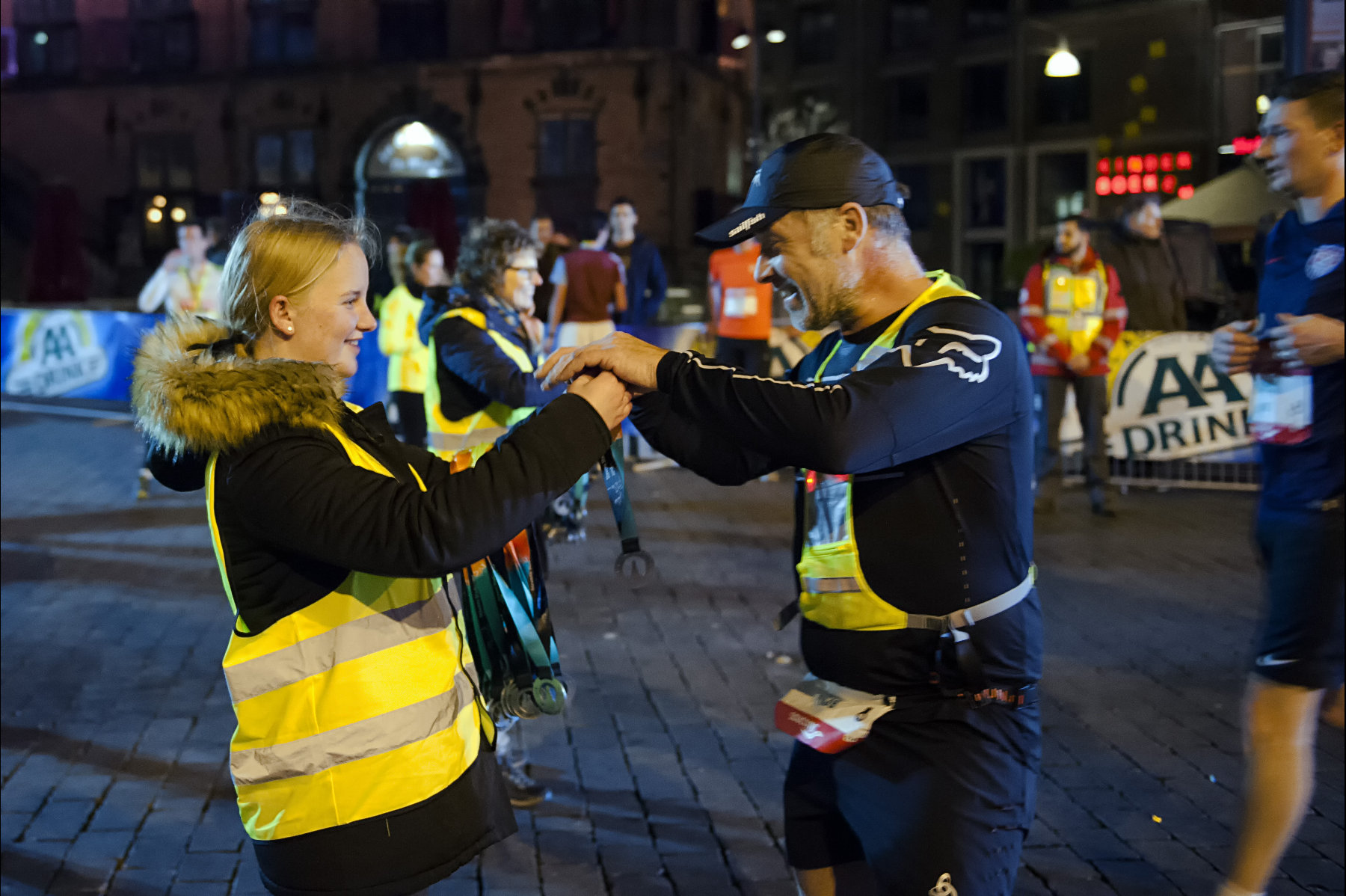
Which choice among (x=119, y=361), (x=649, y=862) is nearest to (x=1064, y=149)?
(x=119, y=361)

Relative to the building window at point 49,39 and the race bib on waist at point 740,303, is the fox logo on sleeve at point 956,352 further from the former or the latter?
the building window at point 49,39

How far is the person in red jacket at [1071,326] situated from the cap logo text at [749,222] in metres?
7.57

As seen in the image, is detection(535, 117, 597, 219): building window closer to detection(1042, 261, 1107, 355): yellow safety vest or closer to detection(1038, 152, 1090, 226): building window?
detection(1038, 152, 1090, 226): building window

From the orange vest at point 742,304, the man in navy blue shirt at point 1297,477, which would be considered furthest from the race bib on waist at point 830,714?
the orange vest at point 742,304

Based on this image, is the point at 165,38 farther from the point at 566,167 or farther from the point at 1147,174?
the point at 1147,174

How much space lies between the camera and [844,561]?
91.0 inches

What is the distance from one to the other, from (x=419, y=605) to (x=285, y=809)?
1.30ft

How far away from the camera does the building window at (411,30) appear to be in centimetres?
2753

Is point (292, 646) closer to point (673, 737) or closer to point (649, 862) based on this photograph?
point (649, 862)

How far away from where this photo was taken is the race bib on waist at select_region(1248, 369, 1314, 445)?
333 cm

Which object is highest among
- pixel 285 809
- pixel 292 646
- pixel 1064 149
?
pixel 1064 149

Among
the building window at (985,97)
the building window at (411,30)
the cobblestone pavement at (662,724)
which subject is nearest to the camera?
the cobblestone pavement at (662,724)

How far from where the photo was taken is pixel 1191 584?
301 inches

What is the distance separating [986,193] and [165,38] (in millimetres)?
24355
